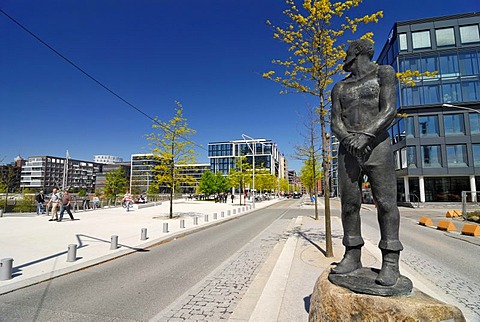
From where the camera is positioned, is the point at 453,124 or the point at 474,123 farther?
the point at 453,124

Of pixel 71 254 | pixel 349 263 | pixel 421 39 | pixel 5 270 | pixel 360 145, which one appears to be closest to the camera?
pixel 360 145

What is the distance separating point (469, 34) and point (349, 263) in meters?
45.6

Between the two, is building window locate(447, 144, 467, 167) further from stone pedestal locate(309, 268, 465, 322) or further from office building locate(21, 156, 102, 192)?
office building locate(21, 156, 102, 192)

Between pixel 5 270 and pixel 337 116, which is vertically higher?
pixel 337 116

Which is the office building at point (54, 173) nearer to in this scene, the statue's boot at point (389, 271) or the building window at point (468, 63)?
the building window at point (468, 63)

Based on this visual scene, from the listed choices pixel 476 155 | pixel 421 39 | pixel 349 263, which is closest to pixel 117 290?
pixel 349 263

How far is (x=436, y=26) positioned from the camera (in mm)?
36344

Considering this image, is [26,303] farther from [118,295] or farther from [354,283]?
[354,283]

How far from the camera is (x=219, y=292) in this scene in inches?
219

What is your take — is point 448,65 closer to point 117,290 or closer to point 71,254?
point 117,290

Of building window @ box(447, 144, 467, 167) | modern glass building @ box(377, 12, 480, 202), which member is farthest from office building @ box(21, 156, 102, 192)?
building window @ box(447, 144, 467, 167)

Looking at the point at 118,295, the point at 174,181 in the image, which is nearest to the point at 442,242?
the point at 118,295

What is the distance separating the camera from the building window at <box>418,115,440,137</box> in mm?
35516

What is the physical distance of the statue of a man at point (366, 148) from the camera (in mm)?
3426
